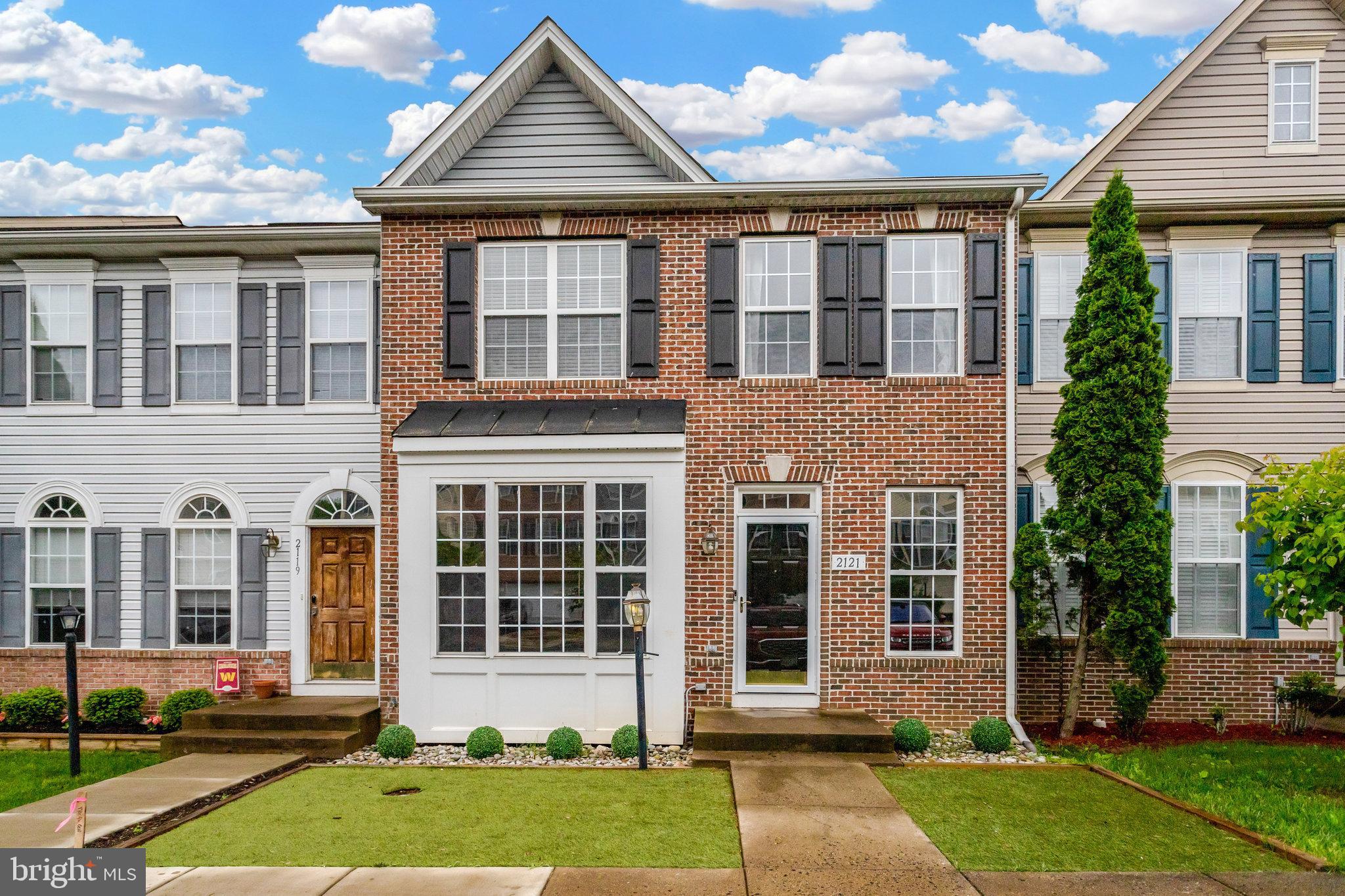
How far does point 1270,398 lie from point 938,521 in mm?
4609

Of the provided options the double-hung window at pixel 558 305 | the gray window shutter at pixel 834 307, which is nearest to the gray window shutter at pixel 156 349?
the double-hung window at pixel 558 305

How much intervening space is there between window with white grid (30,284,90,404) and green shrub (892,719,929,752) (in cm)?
1088

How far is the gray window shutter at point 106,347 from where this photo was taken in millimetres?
10328

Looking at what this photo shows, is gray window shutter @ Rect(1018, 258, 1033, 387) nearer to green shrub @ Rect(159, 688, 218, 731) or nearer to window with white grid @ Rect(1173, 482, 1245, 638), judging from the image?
window with white grid @ Rect(1173, 482, 1245, 638)

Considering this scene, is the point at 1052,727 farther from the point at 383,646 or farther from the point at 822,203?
the point at 383,646

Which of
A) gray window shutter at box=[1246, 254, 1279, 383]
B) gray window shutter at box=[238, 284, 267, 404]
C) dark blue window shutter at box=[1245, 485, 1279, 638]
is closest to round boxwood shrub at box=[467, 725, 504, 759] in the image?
gray window shutter at box=[238, 284, 267, 404]

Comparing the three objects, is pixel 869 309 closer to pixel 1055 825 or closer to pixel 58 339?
pixel 1055 825

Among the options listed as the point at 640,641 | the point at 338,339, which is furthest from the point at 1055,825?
the point at 338,339

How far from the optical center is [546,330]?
364 inches

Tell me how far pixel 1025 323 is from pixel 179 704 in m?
11.4

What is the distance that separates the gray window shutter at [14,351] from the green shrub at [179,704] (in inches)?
175

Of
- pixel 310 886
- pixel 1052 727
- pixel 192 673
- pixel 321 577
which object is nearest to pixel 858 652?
pixel 1052 727

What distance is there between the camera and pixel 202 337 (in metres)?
10.3

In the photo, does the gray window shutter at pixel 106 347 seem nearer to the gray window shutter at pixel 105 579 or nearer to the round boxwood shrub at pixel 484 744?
the gray window shutter at pixel 105 579
